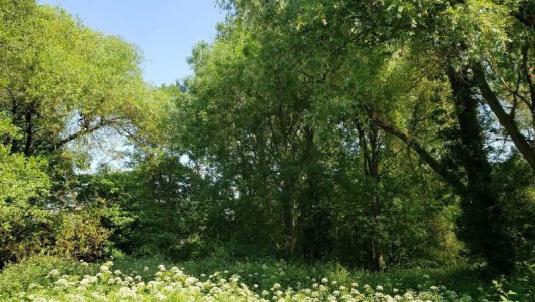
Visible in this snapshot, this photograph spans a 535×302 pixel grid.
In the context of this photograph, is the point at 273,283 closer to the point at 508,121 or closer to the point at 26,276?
the point at 26,276

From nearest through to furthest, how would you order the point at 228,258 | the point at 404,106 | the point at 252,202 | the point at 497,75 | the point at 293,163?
the point at 497,75 < the point at 404,106 < the point at 228,258 < the point at 293,163 < the point at 252,202

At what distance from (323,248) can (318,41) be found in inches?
514

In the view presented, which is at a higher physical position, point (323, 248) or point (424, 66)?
point (424, 66)

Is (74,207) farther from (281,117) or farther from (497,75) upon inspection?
(497,75)

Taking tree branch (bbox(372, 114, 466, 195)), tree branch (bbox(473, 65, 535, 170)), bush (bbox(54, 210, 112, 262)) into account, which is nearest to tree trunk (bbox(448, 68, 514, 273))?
tree branch (bbox(372, 114, 466, 195))

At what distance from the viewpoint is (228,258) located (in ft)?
63.0

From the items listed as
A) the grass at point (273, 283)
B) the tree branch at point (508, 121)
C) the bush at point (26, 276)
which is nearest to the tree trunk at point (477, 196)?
the grass at point (273, 283)

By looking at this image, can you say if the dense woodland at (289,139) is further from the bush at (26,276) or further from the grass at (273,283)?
the bush at (26,276)

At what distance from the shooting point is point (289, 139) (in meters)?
23.9

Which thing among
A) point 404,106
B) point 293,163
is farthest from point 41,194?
point 404,106

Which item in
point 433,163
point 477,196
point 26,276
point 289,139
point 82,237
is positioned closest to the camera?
point 26,276

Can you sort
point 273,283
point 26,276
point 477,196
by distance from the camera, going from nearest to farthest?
point 273,283 < point 26,276 < point 477,196

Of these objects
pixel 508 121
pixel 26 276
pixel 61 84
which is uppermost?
pixel 61 84

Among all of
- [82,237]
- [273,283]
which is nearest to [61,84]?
[82,237]
